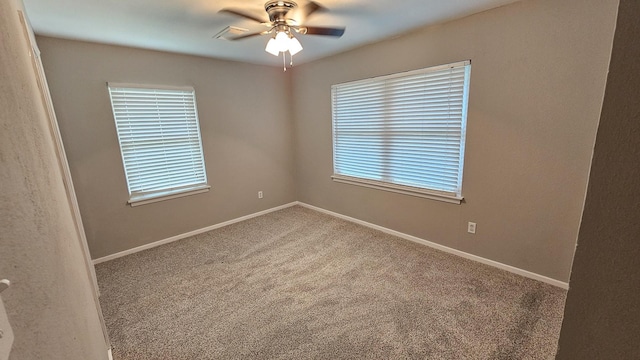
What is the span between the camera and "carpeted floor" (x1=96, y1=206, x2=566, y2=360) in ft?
5.70

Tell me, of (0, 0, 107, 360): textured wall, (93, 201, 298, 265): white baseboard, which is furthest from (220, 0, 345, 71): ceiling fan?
(93, 201, 298, 265): white baseboard

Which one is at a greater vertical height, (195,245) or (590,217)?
(590,217)

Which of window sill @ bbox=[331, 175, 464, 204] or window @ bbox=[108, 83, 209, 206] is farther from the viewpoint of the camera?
window @ bbox=[108, 83, 209, 206]

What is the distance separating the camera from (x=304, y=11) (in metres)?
2.01

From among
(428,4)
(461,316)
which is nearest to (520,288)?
(461,316)

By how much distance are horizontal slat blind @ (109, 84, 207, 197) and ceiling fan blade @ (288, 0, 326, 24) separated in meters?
1.92

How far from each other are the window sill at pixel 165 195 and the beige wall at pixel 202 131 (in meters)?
0.07

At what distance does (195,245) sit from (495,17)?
3.98 m

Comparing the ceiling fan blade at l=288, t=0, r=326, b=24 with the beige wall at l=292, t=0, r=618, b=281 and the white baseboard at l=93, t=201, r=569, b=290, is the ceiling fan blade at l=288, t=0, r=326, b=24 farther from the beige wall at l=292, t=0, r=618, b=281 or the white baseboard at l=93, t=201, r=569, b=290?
the white baseboard at l=93, t=201, r=569, b=290

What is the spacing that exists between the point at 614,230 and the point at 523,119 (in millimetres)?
2280

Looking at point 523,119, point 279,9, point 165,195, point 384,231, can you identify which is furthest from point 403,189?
point 165,195

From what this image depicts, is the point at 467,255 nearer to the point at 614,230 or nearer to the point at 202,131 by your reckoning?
the point at 614,230

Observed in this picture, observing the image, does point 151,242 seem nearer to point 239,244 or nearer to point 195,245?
point 195,245

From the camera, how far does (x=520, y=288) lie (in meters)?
2.25
